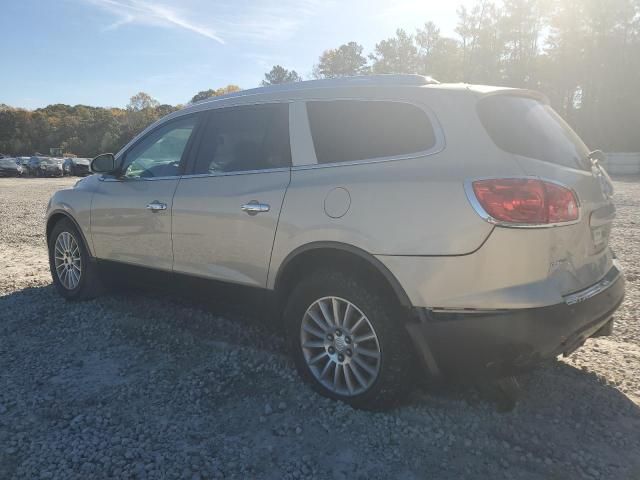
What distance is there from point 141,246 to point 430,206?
8.62ft

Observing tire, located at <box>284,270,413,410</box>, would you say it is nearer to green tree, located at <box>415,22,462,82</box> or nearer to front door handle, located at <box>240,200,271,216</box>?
front door handle, located at <box>240,200,271,216</box>

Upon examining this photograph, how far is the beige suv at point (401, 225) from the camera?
8.46ft

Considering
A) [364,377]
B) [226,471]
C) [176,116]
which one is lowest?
[226,471]

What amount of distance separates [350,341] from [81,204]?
10.5 ft

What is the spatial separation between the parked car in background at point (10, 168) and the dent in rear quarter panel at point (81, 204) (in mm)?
37925

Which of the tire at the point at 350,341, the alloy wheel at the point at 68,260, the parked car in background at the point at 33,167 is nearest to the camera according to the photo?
the tire at the point at 350,341

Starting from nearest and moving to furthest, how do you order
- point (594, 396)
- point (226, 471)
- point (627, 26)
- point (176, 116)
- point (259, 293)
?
point (226, 471)
point (594, 396)
point (259, 293)
point (176, 116)
point (627, 26)

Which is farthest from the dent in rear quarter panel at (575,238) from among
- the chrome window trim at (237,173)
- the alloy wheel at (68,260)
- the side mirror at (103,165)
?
the alloy wheel at (68,260)

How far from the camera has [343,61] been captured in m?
77.0

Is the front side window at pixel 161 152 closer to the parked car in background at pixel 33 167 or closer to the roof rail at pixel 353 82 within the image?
the roof rail at pixel 353 82

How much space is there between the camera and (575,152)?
10.2 ft

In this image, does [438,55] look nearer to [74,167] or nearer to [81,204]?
[74,167]

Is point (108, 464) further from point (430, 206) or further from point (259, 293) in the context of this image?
point (430, 206)

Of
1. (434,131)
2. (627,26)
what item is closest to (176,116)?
(434,131)
